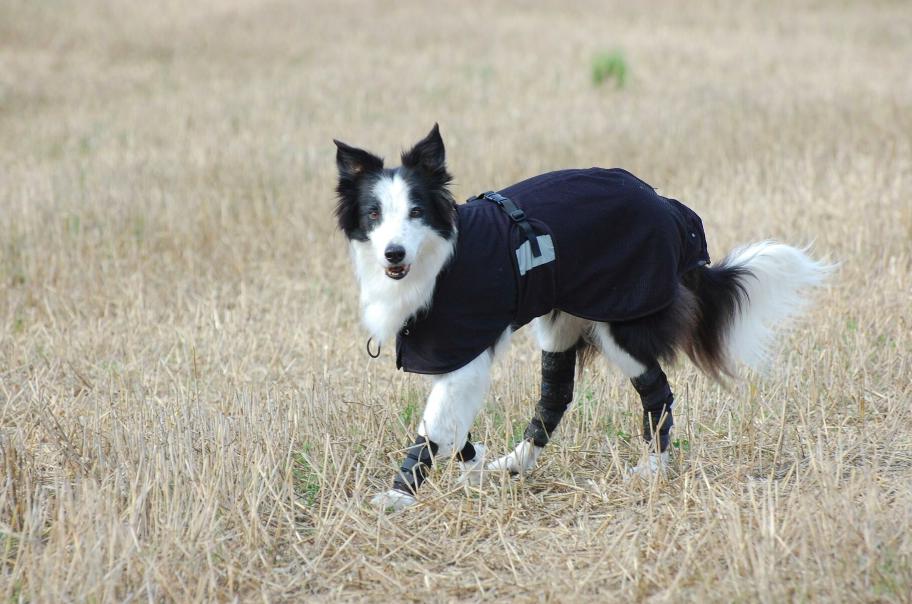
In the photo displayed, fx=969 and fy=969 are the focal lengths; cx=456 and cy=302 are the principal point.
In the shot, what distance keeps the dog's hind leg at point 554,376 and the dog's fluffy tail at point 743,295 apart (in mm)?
570

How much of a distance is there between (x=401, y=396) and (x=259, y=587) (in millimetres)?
1783

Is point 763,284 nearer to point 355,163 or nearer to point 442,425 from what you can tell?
point 442,425

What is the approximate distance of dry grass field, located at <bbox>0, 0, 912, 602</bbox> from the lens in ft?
11.8

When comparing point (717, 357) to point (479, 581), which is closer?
point (479, 581)

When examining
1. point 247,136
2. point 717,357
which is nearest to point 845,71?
point 247,136

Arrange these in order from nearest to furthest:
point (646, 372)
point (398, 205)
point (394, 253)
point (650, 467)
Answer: point (394, 253) < point (398, 205) < point (650, 467) < point (646, 372)

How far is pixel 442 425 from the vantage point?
416cm

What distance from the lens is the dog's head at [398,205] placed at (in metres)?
3.92

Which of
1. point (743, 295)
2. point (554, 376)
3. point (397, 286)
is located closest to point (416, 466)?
point (397, 286)

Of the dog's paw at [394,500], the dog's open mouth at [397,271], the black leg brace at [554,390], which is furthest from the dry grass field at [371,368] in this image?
the dog's open mouth at [397,271]

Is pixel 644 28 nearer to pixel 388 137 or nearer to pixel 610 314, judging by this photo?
pixel 388 137

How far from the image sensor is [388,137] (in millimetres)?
11758

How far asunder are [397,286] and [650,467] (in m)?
1.40

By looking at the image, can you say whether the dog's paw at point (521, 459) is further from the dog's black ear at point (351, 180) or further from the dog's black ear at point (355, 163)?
the dog's black ear at point (355, 163)
